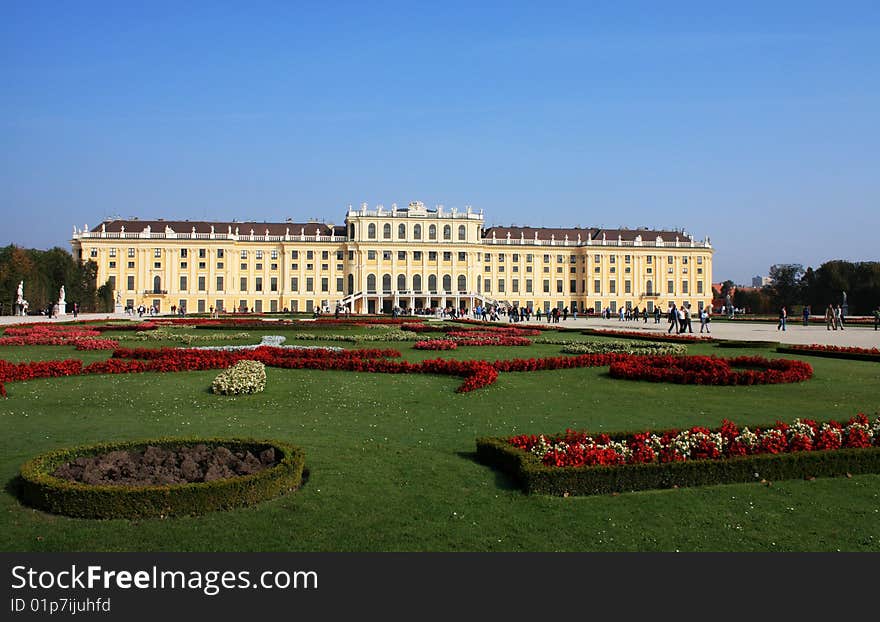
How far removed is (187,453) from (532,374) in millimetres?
8512

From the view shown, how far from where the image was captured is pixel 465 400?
11.1 metres

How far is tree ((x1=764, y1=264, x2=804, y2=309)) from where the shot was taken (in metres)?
76.0

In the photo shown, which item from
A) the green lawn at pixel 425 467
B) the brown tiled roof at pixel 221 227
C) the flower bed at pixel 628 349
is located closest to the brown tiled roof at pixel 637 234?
the brown tiled roof at pixel 221 227

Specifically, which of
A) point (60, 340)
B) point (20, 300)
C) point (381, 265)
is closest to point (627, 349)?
point (60, 340)

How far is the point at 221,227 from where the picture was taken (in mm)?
78688

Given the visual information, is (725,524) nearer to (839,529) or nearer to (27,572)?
(839,529)

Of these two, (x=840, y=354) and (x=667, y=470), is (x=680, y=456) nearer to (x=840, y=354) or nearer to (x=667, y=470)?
(x=667, y=470)

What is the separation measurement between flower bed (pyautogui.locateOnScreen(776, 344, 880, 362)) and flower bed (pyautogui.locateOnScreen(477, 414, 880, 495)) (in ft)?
35.1

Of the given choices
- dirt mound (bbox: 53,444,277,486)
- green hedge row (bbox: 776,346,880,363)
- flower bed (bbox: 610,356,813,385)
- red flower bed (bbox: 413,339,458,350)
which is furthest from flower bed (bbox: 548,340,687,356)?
dirt mound (bbox: 53,444,277,486)

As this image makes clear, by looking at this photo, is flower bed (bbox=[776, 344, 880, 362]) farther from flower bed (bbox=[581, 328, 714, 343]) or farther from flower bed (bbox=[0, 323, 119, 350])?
flower bed (bbox=[0, 323, 119, 350])

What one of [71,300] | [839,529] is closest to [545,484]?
[839,529]

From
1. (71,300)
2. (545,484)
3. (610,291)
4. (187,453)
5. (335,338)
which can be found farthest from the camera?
(610,291)

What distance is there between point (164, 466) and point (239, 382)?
16.6 ft

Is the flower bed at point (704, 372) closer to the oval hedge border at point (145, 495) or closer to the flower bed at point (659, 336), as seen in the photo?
the flower bed at point (659, 336)
